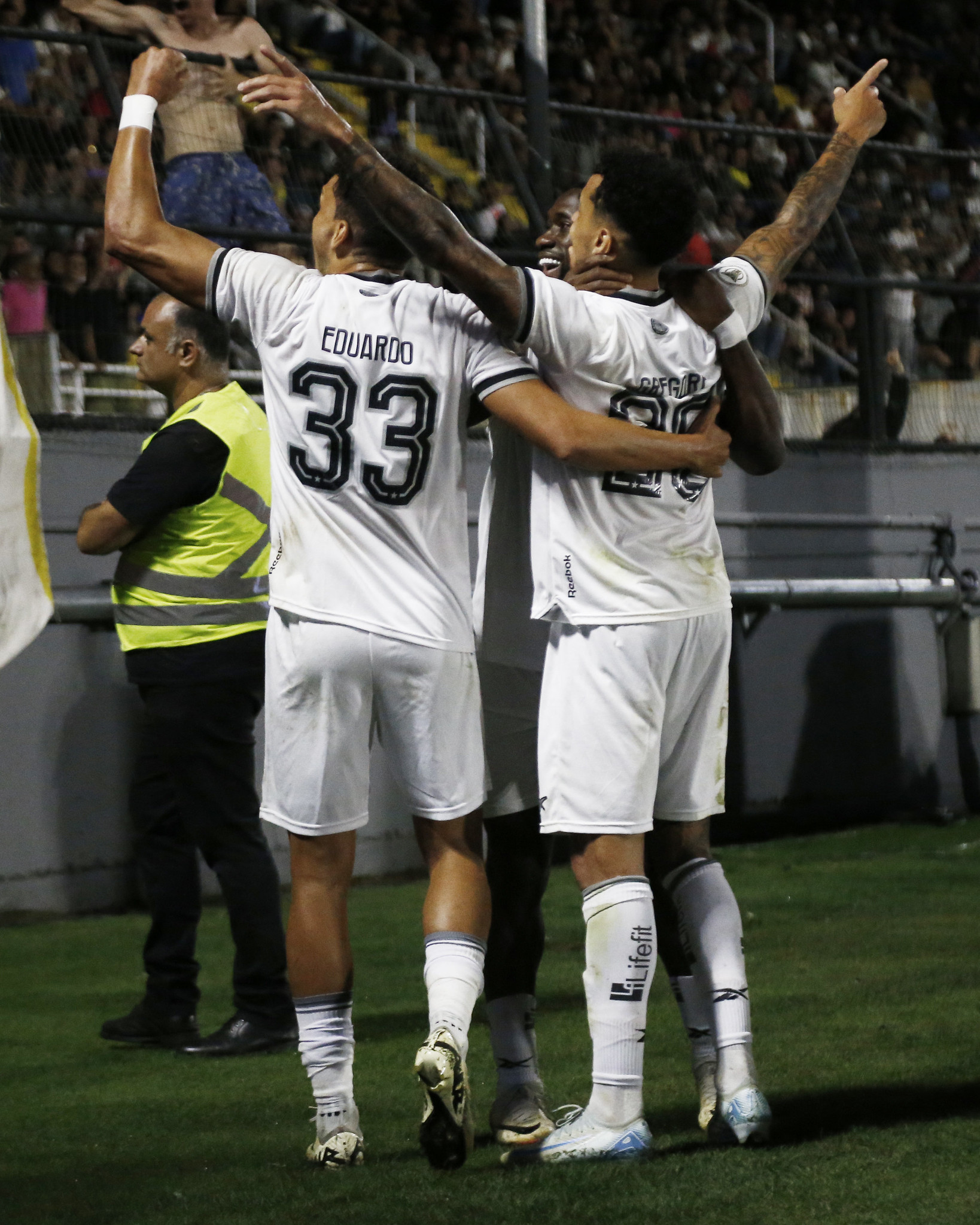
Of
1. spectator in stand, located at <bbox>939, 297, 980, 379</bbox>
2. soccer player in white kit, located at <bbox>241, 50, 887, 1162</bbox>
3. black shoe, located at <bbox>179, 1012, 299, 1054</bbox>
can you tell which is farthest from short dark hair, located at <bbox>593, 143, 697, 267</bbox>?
spectator in stand, located at <bbox>939, 297, 980, 379</bbox>

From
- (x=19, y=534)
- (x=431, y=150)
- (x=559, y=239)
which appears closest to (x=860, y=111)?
(x=559, y=239)

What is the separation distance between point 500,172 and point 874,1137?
259 inches

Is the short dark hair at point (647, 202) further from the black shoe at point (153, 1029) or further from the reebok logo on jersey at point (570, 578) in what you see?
the black shoe at point (153, 1029)

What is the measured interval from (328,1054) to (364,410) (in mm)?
1266

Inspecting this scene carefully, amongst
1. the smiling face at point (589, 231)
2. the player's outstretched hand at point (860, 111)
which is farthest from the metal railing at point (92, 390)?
the smiling face at point (589, 231)

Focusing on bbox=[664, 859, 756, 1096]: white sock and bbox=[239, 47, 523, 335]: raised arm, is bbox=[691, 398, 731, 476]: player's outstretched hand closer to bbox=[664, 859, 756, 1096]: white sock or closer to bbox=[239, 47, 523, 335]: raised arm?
bbox=[239, 47, 523, 335]: raised arm

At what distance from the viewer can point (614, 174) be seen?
343 cm

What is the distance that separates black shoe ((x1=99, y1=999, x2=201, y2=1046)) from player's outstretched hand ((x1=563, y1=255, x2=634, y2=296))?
2.53 m

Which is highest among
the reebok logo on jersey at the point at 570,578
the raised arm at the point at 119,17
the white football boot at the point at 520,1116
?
the raised arm at the point at 119,17

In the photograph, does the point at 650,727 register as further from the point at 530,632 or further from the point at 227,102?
the point at 227,102

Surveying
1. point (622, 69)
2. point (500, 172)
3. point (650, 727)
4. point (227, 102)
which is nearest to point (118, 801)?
point (227, 102)

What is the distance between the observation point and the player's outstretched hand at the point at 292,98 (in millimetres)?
3105

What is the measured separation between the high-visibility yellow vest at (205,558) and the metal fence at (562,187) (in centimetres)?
286

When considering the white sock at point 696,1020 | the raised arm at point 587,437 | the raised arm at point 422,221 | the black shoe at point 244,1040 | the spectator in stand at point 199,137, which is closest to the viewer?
the raised arm at point 422,221
